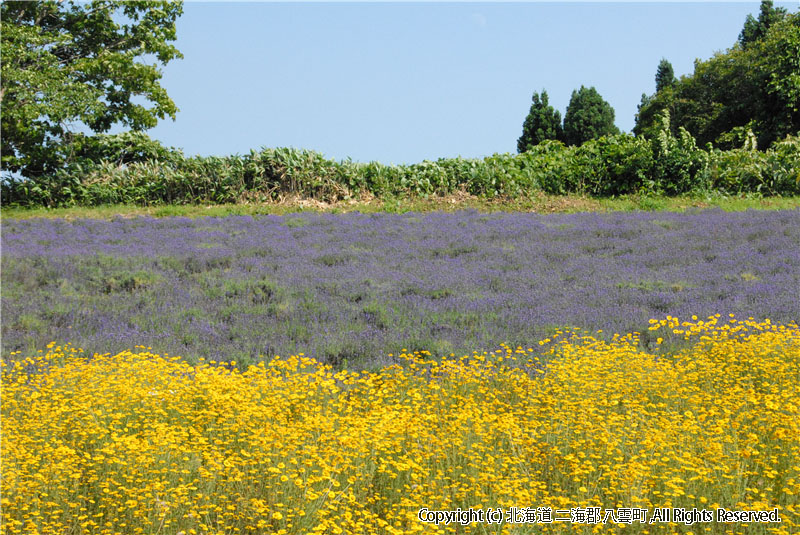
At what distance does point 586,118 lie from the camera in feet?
191

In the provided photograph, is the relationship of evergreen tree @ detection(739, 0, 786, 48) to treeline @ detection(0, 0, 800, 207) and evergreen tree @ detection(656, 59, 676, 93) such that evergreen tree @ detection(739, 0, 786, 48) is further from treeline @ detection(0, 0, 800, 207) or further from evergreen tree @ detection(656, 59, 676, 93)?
treeline @ detection(0, 0, 800, 207)

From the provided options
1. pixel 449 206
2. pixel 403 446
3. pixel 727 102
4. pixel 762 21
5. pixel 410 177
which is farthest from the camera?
pixel 762 21

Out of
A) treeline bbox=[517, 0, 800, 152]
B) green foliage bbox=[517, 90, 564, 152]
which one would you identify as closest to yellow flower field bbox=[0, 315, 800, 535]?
treeline bbox=[517, 0, 800, 152]

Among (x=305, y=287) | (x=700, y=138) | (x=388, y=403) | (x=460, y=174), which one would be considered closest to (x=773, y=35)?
(x=700, y=138)

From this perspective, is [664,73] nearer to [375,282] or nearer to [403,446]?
[375,282]

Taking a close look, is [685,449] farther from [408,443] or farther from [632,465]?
[408,443]

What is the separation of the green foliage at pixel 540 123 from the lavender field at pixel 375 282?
43.7m

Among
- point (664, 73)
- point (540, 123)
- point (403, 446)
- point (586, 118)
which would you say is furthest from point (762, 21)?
point (403, 446)

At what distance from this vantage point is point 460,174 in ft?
70.3

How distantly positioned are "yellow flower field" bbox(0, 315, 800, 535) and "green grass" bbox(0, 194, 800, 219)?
12612mm

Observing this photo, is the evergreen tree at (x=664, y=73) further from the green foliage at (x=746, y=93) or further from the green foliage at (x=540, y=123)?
the green foliage at (x=540, y=123)

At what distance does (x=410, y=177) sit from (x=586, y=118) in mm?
40847

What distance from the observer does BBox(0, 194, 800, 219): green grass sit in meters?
18.8

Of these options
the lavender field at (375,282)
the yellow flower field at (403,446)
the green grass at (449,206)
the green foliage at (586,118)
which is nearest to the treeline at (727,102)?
the green foliage at (586,118)
